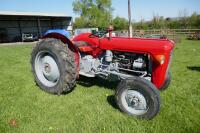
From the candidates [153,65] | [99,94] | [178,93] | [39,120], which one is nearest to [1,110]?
[39,120]

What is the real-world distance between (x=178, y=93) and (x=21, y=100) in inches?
127

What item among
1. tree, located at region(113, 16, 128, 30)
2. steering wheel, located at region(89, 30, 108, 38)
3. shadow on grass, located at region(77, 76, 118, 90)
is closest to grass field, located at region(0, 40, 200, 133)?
shadow on grass, located at region(77, 76, 118, 90)

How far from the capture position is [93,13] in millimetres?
44562

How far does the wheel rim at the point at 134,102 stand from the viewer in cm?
363

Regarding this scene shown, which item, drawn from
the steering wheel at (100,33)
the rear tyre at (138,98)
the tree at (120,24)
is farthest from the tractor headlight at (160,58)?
the tree at (120,24)

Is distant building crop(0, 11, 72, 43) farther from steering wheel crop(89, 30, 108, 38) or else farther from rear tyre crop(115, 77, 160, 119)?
rear tyre crop(115, 77, 160, 119)

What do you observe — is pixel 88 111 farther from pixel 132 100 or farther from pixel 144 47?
pixel 144 47

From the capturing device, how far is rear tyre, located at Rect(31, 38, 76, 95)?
445 cm

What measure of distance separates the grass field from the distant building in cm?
2512

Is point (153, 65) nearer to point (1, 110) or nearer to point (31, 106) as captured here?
point (31, 106)

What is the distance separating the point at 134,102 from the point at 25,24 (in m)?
33.1

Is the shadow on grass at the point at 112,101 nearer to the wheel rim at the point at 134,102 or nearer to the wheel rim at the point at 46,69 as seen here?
the wheel rim at the point at 134,102

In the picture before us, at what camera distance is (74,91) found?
4.97 m

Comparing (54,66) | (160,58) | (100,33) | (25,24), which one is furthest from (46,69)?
(25,24)
